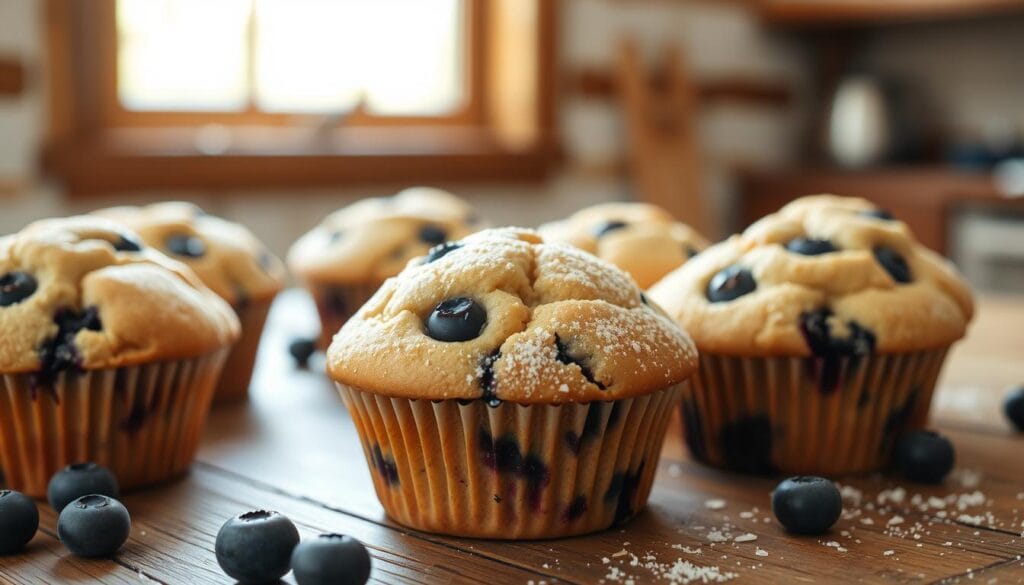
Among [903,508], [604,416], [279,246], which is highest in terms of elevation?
[604,416]

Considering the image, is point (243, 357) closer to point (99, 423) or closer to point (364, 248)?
point (364, 248)

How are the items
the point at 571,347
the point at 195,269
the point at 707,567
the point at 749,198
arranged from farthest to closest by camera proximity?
the point at 749,198
the point at 195,269
the point at 571,347
the point at 707,567

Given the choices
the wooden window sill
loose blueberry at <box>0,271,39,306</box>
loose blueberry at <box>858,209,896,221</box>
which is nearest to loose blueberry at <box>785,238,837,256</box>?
loose blueberry at <box>858,209,896,221</box>

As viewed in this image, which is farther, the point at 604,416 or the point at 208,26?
the point at 208,26

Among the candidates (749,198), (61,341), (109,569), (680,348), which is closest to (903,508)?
(680,348)

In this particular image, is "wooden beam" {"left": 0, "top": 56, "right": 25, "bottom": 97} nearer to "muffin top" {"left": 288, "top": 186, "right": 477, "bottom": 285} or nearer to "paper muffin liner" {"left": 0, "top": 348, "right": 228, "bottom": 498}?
"muffin top" {"left": 288, "top": 186, "right": 477, "bottom": 285}

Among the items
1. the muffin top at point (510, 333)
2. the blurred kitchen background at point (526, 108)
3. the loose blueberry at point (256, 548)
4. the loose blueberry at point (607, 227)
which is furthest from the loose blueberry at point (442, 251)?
the blurred kitchen background at point (526, 108)

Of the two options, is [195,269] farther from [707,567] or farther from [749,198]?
[749,198]
